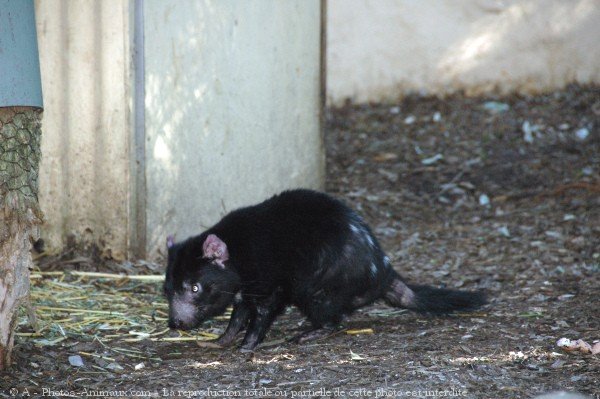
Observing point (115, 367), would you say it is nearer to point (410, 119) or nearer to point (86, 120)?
point (86, 120)

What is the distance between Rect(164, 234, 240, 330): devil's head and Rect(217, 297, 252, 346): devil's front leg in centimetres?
13

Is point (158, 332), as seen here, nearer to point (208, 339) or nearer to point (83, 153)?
point (208, 339)

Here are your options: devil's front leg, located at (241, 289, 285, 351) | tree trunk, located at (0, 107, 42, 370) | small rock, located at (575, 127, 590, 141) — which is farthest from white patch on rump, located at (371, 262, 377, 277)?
small rock, located at (575, 127, 590, 141)

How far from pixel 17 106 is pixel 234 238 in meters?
1.36

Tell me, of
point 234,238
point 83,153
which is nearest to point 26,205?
point 234,238

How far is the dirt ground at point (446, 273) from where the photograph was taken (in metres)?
4.00

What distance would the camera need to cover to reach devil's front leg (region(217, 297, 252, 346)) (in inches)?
189

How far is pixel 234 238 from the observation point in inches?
188

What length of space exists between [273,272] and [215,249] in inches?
12.7

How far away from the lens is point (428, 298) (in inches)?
195

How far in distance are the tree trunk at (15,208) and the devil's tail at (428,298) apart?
75.6 inches

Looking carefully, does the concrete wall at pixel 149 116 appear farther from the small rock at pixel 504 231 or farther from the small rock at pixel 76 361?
the small rock at pixel 504 231

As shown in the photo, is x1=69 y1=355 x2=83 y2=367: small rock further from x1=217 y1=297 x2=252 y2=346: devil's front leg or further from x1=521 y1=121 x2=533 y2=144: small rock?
x1=521 y1=121 x2=533 y2=144: small rock

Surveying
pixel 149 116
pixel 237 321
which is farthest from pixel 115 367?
pixel 149 116
